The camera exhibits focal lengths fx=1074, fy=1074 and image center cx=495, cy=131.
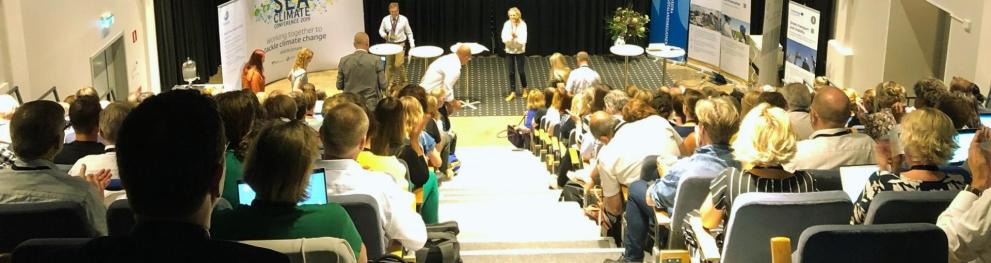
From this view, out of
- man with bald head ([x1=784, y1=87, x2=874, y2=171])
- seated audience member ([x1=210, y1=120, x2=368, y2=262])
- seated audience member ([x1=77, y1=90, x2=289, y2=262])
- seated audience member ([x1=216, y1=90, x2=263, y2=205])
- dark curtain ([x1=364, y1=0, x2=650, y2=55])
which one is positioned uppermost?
seated audience member ([x1=77, y1=90, x2=289, y2=262])

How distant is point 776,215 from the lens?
3686mm

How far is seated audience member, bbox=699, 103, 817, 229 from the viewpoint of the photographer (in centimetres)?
393

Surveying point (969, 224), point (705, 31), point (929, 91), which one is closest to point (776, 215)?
point (969, 224)

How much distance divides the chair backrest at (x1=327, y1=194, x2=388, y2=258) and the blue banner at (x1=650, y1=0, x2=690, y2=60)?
12.4m

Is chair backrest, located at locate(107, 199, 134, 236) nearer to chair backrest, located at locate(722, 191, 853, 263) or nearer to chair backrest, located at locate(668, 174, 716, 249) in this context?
chair backrest, located at locate(722, 191, 853, 263)

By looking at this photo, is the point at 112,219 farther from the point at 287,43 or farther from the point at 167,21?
the point at 287,43

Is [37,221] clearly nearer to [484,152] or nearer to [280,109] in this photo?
[280,109]

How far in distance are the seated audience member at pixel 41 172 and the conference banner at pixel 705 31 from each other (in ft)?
37.7

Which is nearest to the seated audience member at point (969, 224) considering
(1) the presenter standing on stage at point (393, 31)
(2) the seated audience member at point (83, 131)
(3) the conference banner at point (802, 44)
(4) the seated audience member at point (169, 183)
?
(4) the seated audience member at point (169, 183)

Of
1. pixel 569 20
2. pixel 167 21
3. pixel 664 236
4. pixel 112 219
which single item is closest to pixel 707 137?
pixel 664 236

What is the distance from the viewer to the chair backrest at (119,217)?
3.28 m

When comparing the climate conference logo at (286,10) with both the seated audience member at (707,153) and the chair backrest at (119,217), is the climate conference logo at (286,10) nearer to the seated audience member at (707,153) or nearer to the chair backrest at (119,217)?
the seated audience member at (707,153)

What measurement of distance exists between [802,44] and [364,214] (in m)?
9.95

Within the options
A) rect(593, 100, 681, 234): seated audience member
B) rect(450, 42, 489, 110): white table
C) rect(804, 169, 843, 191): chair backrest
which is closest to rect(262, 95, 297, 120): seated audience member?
rect(593, 100, 681, 234): seated audience member
